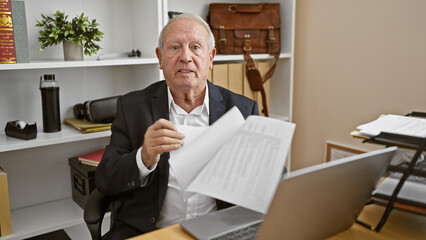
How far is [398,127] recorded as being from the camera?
1.02m

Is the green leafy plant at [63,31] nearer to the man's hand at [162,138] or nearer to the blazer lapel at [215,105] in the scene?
the blazer lapel at [215,105]

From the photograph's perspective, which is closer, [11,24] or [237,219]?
[237,219]

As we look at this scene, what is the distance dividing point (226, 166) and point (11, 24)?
128 cm

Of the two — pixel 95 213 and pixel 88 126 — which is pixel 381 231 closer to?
pixel 95 213

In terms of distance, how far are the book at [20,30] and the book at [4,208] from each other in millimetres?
515

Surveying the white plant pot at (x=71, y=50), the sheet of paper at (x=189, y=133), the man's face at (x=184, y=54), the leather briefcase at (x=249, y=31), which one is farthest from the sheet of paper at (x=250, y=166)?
the leather briefcase at (x=249, y=31)

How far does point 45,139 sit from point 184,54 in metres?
Result: 0.82

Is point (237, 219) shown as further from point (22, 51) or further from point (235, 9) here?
point (235, 9)

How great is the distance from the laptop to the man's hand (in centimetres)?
20

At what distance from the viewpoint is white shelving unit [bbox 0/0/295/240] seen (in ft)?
6.31

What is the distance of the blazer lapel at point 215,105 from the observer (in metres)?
1.48

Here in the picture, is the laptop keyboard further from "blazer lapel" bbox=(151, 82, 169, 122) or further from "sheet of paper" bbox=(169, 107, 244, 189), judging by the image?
"blazer lapel" bbox=(151, 82, 169, 122)

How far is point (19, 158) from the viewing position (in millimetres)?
2029

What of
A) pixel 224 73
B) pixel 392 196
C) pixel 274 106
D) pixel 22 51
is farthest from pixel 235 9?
pixel 392 196
